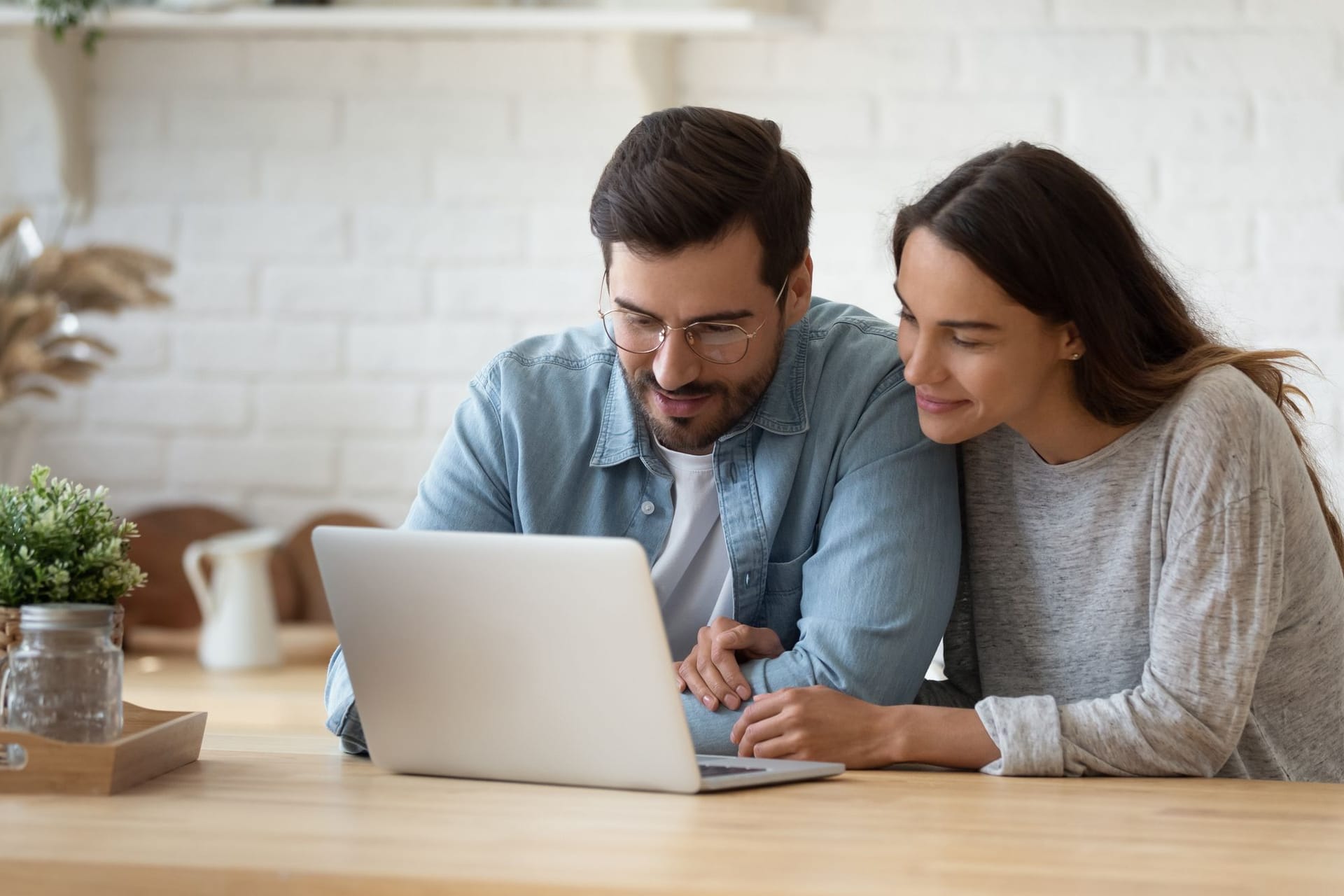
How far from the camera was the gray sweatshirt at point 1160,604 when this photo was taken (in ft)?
4.15

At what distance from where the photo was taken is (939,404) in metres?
1.39

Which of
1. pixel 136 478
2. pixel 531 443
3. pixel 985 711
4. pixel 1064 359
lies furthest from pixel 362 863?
pixel 136 478

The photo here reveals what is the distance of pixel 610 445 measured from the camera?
156 cm

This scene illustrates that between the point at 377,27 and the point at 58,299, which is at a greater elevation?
the point at 377,27

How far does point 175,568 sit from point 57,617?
1447mm

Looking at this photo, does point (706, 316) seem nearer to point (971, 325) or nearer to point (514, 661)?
point (971, 325)

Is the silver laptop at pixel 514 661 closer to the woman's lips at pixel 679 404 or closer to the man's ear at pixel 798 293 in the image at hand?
the woman's lips at pixel 679 404

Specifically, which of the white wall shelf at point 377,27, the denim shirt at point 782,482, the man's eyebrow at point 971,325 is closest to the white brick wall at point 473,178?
→ the white wall shelf at point 377,27

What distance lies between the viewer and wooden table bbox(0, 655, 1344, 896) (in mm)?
880

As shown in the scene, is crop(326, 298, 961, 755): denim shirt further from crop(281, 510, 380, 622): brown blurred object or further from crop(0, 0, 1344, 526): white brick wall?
crop(281, 510, 380, 622): brown blurred object

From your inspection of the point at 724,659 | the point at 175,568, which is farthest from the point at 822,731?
the point at 175,568

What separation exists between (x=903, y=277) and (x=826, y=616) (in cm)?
32

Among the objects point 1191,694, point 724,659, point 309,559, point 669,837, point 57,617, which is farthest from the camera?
point 309,559

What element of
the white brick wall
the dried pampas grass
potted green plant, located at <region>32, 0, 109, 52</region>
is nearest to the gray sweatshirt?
the white brick wall
